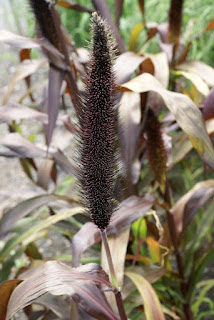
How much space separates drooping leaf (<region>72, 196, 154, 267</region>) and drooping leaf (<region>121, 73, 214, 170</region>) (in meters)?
0.20

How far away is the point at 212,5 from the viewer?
6.88ft

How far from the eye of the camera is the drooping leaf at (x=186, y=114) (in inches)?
31.6

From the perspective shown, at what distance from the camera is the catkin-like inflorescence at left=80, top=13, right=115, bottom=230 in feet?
1.83

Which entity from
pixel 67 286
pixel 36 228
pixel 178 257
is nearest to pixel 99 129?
pixel 67 286

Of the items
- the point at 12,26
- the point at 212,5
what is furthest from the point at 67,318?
the point at 12,26

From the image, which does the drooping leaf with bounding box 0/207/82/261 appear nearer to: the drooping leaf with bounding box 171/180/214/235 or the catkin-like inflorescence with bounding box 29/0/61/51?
the drooping leaf with bounding box 171/180/214/235

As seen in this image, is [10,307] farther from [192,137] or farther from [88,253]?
[88,253]

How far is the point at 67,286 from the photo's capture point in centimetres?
70

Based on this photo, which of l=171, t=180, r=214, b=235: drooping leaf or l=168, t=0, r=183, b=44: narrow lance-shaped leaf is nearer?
l=171, t=180, r=214, b=235: drooping leaf

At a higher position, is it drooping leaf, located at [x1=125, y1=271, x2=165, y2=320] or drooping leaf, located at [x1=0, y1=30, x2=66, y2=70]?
drooping leaf, located at [x1=0, y1=30, x2=66, y2=70]

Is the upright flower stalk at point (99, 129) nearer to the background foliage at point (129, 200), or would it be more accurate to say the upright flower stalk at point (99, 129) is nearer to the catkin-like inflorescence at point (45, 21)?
the background foliage at point (129, 200)

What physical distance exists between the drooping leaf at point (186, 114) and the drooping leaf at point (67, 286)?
276mm

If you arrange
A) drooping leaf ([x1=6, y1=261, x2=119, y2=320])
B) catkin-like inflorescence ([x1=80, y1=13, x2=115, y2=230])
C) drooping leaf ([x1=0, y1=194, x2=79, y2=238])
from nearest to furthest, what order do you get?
catkin-like inflorescence ([x1=80, y1=13, x2=115, y2=230]), drooping leaf ([x1=6, y1=261, x2=119, y2=320]), drooping leaf ([x1=0, y1=194, x2=79, y2=238])

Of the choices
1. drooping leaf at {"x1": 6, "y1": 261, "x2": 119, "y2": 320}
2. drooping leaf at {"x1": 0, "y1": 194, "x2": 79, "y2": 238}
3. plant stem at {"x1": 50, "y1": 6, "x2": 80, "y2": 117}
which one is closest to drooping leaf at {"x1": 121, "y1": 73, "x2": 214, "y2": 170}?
plant stem at {"x1": 50, "y1": 6, "x2": 80, "y2": 117}
